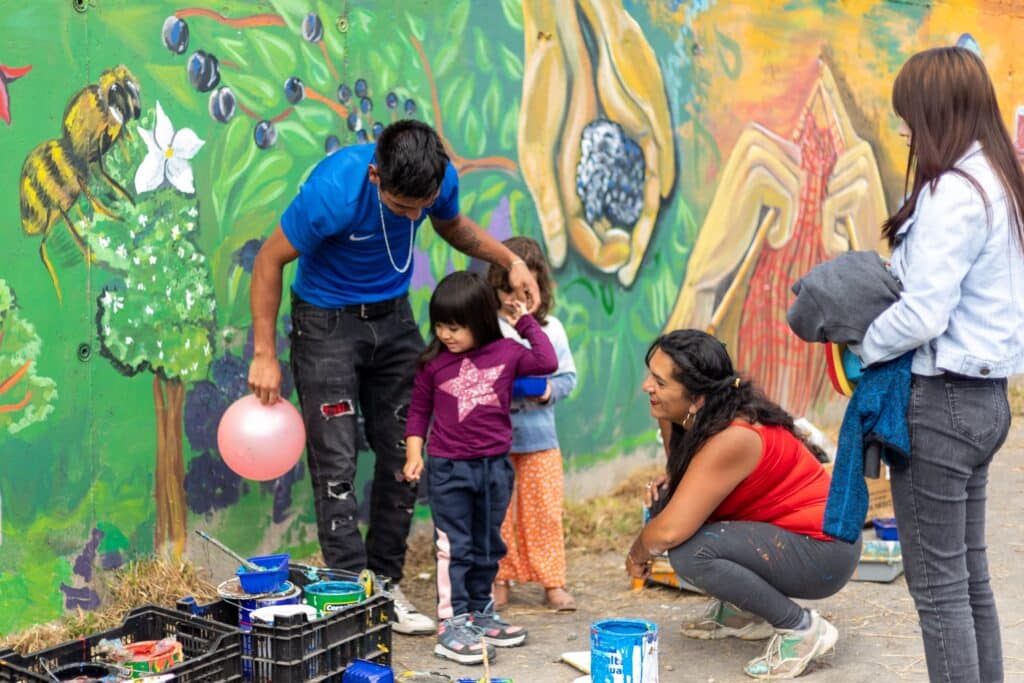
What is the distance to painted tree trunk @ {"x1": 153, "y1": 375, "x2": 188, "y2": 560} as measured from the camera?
229 inches

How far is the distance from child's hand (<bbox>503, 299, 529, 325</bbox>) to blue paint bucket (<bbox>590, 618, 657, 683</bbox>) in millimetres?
1582

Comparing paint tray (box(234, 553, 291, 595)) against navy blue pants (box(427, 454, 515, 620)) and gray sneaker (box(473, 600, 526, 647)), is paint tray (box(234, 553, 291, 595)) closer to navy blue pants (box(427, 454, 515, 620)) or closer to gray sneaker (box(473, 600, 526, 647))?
navy blue pants (box(427, 454, 515, 620))

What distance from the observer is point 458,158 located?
22.9 ft

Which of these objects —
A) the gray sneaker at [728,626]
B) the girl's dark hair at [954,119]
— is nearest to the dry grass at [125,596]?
the gray sneaker at [728,626]

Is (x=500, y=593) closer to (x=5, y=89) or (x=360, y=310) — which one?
(x=360, y=310)

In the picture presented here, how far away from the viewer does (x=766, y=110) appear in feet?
29.0

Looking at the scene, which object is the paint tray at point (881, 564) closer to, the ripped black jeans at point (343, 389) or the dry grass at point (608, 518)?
the dry grass at point (608, 518)

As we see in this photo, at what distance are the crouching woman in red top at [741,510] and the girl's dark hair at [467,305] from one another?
709 mm

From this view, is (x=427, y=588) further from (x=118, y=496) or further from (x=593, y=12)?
(x=593, y=12)

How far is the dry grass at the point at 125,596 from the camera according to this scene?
5348 millimetres

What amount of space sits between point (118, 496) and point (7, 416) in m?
0.61

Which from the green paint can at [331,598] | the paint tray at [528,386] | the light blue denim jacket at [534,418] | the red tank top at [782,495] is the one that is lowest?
the green paint can at [331,598]

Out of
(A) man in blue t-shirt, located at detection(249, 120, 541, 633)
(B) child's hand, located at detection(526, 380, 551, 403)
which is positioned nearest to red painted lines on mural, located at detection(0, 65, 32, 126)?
(A) man in blue t-shirt, located at detection(249, 120, 541, 633)

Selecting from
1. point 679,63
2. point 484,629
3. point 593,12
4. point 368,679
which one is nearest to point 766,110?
point 679,63
